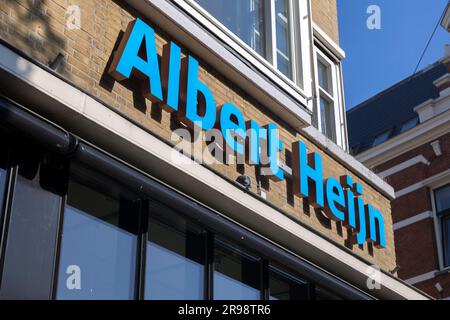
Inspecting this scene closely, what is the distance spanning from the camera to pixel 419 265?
65.0 feet

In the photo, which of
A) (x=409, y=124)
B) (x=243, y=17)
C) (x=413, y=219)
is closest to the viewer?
(x=243, y=17)

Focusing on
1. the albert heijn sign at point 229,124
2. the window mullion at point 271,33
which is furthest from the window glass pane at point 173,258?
the window mullion at point 271,33

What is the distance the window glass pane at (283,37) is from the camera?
10.9 m

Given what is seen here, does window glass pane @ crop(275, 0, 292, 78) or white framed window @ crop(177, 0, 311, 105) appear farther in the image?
window glass pane @ crop(275, 0, 292, 78)

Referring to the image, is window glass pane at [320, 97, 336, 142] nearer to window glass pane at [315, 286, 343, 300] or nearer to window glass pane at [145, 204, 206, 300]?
window glass pane at [315, 286, 343, 300]

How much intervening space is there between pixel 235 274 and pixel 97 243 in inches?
83.2

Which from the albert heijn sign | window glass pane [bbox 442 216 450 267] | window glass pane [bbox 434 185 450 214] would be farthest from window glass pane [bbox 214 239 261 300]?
window glass pane [bbox 434 185 450 214]

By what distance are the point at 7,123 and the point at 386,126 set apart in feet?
64.0

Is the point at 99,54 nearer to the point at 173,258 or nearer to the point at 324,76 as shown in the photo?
the point at 173,258

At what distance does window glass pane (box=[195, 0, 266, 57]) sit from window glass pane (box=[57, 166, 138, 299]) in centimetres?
314

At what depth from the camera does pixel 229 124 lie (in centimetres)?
903

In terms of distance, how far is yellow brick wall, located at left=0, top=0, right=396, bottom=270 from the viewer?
22.7ft

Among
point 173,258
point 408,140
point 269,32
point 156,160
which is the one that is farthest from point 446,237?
point 156,160

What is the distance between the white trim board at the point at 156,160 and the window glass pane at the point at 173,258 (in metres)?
→ 0.40
